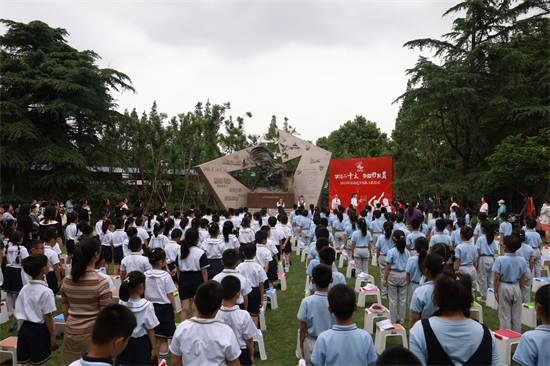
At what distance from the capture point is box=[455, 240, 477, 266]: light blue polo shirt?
4.60 meters

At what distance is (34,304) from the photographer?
2818mm

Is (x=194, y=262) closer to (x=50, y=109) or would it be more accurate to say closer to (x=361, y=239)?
(x=361, y=239)

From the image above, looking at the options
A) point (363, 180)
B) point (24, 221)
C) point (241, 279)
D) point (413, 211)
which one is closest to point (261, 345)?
point (241, 279)

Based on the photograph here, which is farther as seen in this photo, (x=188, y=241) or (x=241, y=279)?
(x=188, y=241)

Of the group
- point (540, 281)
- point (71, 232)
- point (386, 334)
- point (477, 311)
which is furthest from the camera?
point (71, 232)

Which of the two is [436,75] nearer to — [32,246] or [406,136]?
[406,136]

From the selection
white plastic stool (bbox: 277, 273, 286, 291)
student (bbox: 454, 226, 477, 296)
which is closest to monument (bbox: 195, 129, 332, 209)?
white plastic stool (bbox: 277, 273, 286, 291)

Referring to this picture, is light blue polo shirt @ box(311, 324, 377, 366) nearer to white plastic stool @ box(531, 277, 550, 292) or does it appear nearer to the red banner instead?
white plastic stool @ box(531, 277, 550, 292)

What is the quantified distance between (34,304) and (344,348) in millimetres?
2650

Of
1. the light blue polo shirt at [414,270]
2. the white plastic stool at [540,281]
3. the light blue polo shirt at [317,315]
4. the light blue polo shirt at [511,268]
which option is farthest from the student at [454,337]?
the white plastic stool at [540,281]

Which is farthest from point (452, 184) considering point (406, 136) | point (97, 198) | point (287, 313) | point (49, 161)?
point (49, 161)

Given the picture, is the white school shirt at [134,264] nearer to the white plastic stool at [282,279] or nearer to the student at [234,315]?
the student at [234,315]

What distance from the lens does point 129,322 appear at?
1.84 m

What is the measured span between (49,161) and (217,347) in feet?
52.8
